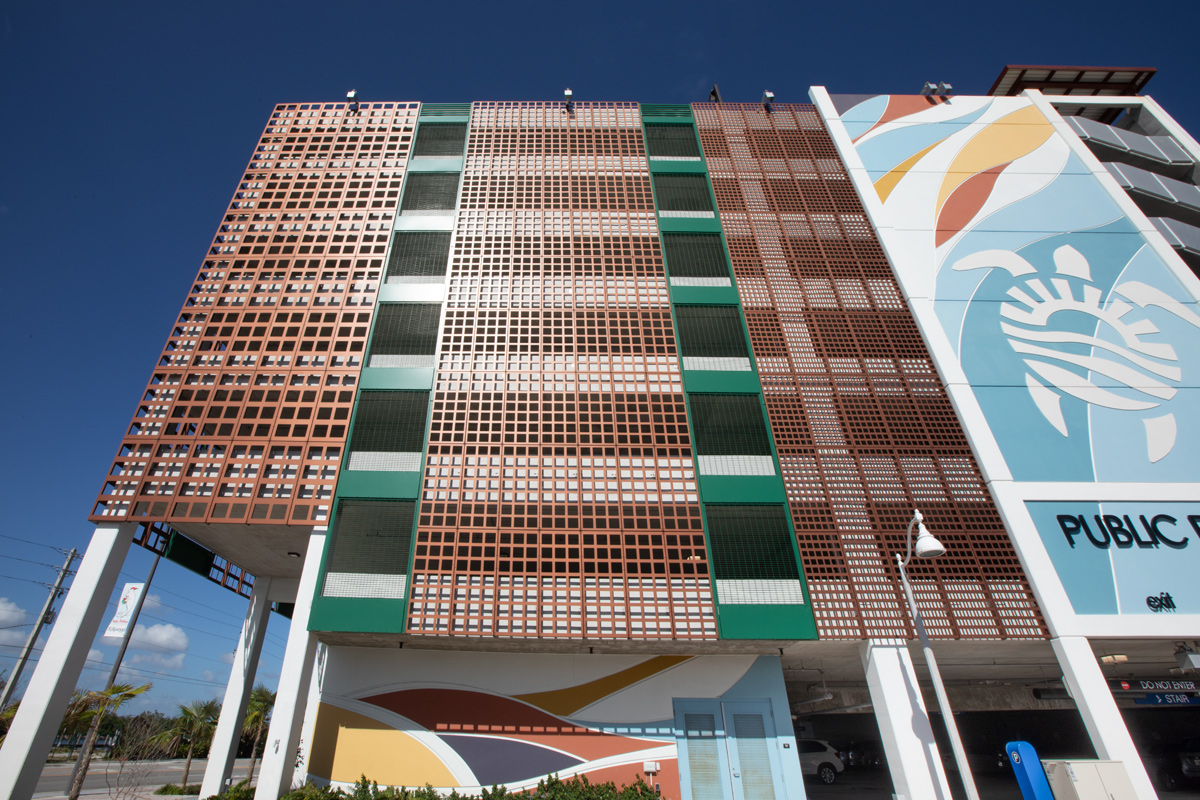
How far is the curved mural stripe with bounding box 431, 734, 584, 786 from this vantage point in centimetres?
1639

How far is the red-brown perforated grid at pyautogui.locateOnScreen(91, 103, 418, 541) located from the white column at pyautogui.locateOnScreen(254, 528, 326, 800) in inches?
71.7

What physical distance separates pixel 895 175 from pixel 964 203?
3.18 meters

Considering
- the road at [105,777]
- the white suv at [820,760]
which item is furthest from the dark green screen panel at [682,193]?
the road at [105,777]

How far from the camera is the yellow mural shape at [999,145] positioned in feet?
87.0

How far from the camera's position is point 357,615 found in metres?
16.4

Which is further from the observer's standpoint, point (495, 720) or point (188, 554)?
point (188, 554)

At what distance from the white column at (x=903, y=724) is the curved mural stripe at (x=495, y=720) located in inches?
261

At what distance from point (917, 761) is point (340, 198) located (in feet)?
92.0

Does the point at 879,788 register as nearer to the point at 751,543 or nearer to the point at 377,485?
the point at 751,543

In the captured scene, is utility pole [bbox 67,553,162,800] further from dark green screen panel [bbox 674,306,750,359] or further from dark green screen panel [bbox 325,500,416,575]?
dark green screen panel [bbox 674,306,750,359]

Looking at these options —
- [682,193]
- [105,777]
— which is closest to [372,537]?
[682,193]

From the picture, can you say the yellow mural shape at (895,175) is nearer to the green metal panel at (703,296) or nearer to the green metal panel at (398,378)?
the green metal panel at (703,296)

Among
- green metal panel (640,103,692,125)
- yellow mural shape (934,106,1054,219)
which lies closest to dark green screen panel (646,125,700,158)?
green metal panel (640,103,692,125)

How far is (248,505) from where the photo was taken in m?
17.9
